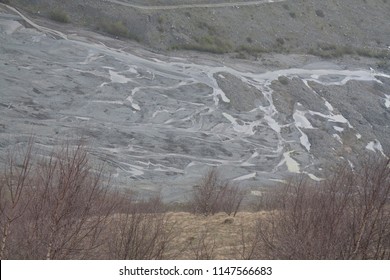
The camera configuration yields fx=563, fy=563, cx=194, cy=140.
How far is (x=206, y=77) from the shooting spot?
44406 millimetres

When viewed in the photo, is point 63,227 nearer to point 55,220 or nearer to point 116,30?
point 55,220

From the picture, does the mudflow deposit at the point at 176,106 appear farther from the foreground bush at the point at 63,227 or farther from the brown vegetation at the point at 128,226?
the foreground bush at the point at 63,227

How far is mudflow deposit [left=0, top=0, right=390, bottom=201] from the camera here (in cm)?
3466

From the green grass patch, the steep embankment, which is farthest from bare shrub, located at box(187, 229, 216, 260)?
the steep embankment

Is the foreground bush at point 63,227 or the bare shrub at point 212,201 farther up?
the foreground bush at point 63,227

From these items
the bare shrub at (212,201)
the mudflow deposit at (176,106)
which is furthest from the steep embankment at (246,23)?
the bare shrub at (212,201)

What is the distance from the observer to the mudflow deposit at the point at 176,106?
1364 inches

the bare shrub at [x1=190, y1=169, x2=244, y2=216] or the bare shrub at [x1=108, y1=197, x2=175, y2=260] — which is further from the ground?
the bare shrub at [x1=108, y1=197, x2=175, y2=260]

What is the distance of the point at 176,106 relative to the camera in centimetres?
4028

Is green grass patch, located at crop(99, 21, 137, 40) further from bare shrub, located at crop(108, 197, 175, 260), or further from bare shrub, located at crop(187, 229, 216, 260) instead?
bare shrub, located at crop(108, 197, 175, 260)

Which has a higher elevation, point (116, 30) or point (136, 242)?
point (136, 242)

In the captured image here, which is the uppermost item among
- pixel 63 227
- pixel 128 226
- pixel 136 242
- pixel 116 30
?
pixel 63 227

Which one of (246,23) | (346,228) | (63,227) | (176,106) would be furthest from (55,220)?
(246,23)

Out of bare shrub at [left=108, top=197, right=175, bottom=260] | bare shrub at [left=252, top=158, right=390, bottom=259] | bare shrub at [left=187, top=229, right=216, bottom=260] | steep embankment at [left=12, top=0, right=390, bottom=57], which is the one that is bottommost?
steep embankment at [left=12, top=0, right=390, bottom=57]
